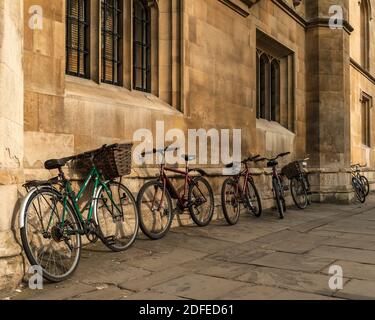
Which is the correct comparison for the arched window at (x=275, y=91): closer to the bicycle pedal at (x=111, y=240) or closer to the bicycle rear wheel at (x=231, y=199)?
the bicycle rear wheel at (x=231, y=199)

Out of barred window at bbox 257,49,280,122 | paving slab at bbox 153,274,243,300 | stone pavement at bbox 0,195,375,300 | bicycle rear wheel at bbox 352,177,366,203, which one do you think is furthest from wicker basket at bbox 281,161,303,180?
paving slab at bbox 153,274,243,300

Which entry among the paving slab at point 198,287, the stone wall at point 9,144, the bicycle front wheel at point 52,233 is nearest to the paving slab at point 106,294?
the paving slab at point 198,287

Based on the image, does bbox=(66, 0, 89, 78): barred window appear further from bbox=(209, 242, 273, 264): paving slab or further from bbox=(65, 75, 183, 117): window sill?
bbox=(209, 242, 273, 264): paving slab

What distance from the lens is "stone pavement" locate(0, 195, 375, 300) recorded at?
3602mm

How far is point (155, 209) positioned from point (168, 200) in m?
0.28

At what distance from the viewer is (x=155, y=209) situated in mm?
5949

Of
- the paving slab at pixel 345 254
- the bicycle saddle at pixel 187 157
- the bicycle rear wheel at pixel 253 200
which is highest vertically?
the bicycle saddle at pixel 187 157

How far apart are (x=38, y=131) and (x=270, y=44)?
7.29 metres

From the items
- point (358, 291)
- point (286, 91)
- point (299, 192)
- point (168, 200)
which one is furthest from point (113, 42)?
point (286, 91)

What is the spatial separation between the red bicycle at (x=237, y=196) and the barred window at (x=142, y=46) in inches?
81.6

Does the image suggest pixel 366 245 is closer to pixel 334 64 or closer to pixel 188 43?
pixel 188 43

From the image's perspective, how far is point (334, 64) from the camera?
11.9 meters

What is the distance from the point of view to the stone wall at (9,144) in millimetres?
3658

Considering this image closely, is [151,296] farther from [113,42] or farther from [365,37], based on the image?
[365,37]
